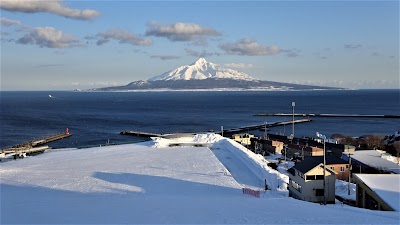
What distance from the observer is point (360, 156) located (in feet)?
61.4

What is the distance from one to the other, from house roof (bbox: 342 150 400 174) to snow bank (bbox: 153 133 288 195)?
16.2ft

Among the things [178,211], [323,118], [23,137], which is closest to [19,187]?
[178,211]

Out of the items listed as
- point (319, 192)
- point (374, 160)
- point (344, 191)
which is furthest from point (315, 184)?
point (374, 160)

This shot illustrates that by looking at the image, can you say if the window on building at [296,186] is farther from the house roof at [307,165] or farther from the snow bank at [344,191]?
the snow bank at [344,191]

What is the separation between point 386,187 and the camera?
32.8ft

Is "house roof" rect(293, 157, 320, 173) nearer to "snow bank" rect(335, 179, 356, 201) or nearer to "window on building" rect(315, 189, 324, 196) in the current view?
"window on building" rect(315, 189, 324, 196)

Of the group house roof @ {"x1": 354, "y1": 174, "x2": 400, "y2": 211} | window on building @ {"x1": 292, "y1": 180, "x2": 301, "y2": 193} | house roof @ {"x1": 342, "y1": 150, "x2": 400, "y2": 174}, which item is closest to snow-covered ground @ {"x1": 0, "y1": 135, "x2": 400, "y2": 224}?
window on building @ {"x1": 292, "y1": 180, "x2": 301, "y2": 193}

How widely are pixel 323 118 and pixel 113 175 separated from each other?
46130 mm

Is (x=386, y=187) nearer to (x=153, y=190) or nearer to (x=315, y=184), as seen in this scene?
(x=315, y=184)

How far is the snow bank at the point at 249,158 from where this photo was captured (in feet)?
41.0

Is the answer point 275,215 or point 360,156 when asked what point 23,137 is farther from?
point 275,215

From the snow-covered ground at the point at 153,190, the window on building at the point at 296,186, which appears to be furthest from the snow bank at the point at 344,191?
the snow-covered ground at the point at 153,190

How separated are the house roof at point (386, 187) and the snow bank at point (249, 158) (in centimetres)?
257

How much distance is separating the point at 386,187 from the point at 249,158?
20.9ft
